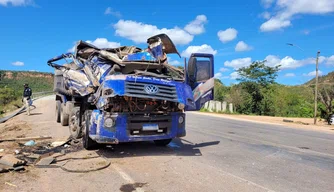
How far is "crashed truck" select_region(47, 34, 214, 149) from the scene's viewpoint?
6035 millimetres

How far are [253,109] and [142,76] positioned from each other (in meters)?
29.7

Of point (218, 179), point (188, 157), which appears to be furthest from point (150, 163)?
point (218, 179)

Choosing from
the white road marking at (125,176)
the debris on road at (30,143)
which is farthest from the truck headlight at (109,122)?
the debris on road at (30,143)

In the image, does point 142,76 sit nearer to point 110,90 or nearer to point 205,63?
point 110,90

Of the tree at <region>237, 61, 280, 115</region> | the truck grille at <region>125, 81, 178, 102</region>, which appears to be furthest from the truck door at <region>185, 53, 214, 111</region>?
the tree at <region>237, 61, 280, 115</region>

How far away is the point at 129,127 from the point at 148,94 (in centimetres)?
83

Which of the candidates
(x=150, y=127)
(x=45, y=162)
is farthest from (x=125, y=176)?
(x=45, y=162)

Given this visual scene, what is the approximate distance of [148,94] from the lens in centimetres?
613

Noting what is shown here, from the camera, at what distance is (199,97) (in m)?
7.41

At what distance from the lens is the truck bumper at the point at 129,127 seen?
6.01m

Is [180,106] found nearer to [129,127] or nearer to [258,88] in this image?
[129,127]

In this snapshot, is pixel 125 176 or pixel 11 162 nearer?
pixel 125 176

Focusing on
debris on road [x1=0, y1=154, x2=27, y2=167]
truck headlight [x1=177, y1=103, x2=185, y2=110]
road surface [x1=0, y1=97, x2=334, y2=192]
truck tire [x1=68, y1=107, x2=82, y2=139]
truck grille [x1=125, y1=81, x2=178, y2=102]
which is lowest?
road surface [x1=0, y1=97, x2=334, y2=192]

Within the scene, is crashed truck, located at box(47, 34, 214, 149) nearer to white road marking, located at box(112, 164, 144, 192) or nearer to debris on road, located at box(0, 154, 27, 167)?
white road marking, located at box(112, 164, 144, 192)
